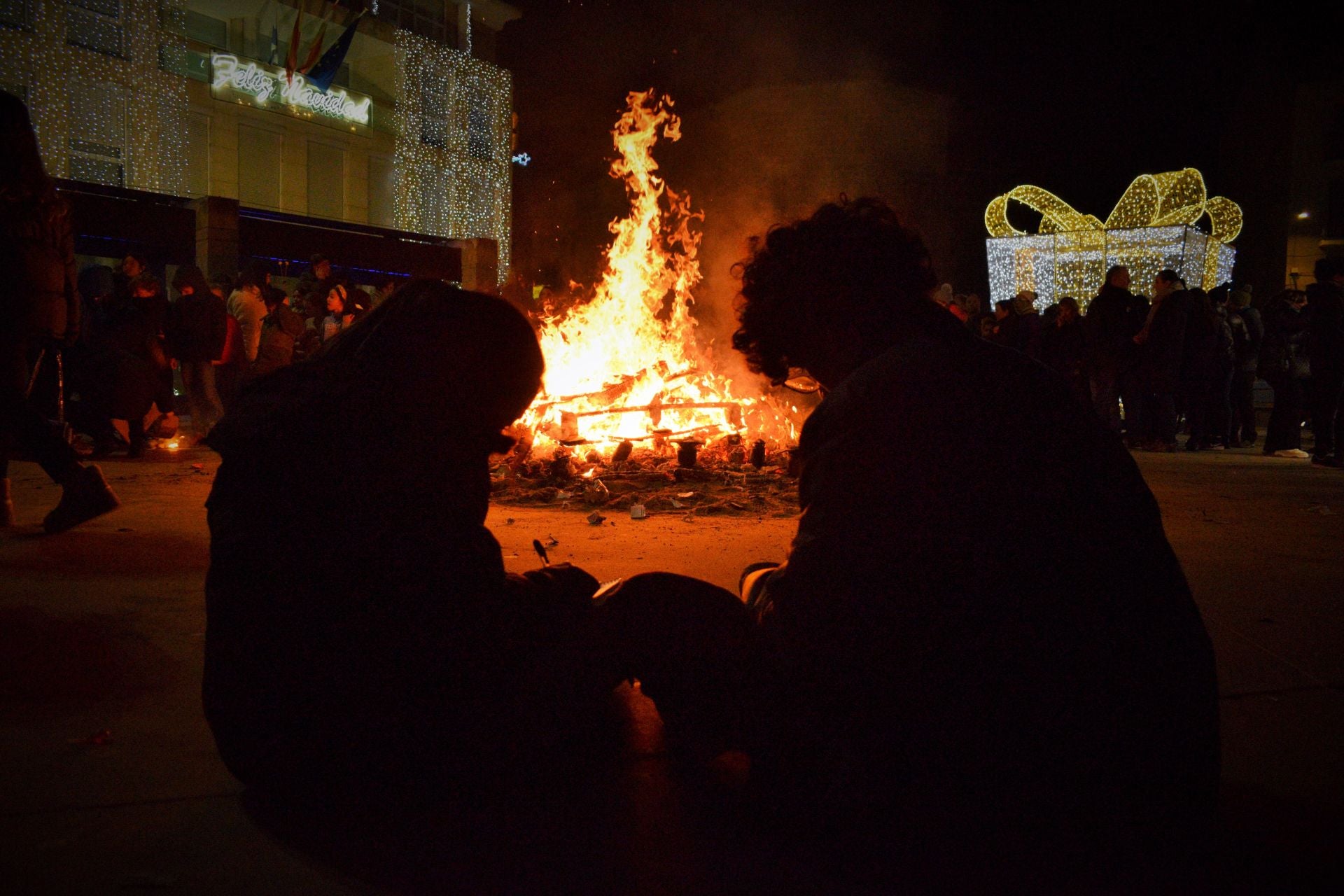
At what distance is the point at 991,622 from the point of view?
164cm

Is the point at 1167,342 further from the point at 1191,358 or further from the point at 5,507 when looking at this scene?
the point at 5,507

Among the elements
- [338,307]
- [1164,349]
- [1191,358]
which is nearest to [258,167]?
[338,307]

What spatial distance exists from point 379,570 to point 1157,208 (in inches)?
851

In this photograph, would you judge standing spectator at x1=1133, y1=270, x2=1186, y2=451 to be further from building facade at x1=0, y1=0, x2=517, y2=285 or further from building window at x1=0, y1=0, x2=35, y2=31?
building window at x1=0, y1=0, x2=35, y2=31

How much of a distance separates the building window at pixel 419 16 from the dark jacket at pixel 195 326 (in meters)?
16.5

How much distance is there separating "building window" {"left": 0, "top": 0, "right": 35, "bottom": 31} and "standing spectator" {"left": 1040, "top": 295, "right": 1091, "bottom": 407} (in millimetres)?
18621

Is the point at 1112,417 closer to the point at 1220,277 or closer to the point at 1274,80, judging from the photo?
the point at 1220,277

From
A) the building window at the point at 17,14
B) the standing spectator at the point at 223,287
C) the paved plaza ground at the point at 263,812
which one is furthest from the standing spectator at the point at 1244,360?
the building window at the point at 17,14

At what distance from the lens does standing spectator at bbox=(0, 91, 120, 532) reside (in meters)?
4.50

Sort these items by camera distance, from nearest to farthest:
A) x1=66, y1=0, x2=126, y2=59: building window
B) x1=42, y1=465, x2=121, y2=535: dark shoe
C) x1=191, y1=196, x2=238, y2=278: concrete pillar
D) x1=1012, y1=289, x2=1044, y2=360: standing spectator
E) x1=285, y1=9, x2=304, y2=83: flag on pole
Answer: x1=42, y1=465, x2=121, y2=535: dark shoe, x1=1012, y1=289, x2=1044, y2=360: standing spectator, x1=191, y1=196, x2=238, y2=278: concrete pillar, x1=66, y1=0, x2=126, y2=59: building window, x1=285, y1=9, x2=304, y2=83: flag on pole

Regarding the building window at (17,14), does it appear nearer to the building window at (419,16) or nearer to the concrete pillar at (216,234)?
the concrete pillar at (216,234)

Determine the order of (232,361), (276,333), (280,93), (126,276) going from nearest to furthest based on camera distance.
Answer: (126,276)
(276,333)
(232,361)
(280,93)

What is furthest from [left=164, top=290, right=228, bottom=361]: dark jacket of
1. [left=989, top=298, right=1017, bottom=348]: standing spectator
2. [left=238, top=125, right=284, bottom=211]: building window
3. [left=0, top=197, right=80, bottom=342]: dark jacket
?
[left=238, top=125, right=284, bottom=211]: building window

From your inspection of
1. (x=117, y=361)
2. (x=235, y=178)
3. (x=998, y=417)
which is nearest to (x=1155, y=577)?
(x=998, y=417)
